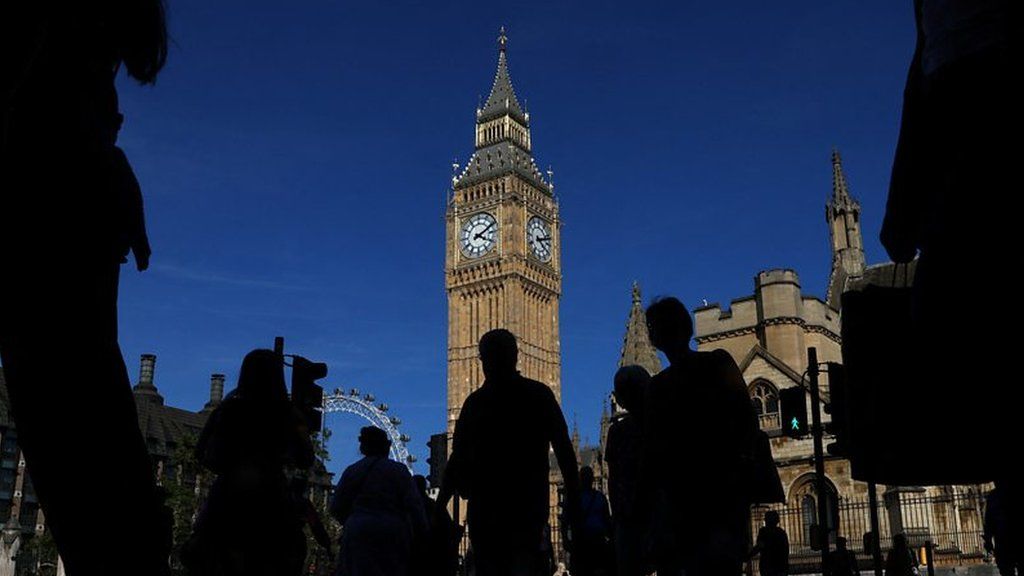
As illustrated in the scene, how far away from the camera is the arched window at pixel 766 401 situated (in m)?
32.7

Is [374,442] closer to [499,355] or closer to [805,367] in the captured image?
[499,355]

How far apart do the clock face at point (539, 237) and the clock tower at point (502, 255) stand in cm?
9

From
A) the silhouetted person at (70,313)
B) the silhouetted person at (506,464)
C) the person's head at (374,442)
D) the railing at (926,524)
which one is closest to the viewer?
the silhouetted person at (70,313)

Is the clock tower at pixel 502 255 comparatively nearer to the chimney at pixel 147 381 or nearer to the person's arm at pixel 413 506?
the chimney at pixel 147 381

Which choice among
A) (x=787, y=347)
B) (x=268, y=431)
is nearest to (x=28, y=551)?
(x=787, y=347)

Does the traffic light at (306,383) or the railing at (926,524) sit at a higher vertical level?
the traffic light at (306,383)

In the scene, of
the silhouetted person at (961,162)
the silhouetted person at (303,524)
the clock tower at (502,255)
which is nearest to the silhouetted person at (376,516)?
the silhouetted person at (303,524)

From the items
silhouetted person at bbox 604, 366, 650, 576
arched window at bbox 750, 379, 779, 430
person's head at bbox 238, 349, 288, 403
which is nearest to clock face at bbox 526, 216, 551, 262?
arched window at bbox 750, 379, 779, 430

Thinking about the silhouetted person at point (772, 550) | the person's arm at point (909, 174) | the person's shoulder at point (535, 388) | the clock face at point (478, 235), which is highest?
the clock face at point (478, 235)

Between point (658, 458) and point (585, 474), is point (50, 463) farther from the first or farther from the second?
point (585, 474)

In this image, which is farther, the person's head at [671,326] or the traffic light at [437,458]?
the traffic light at [437,458]

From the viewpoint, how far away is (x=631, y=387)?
6.68 metres

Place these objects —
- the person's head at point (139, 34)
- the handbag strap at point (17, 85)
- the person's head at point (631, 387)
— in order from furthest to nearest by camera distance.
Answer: the person's head at point (631, 387)
the person's head at point (139, 34)
the handbag strap at point (17, 85)

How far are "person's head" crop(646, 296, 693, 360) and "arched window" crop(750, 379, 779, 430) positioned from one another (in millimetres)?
28808
